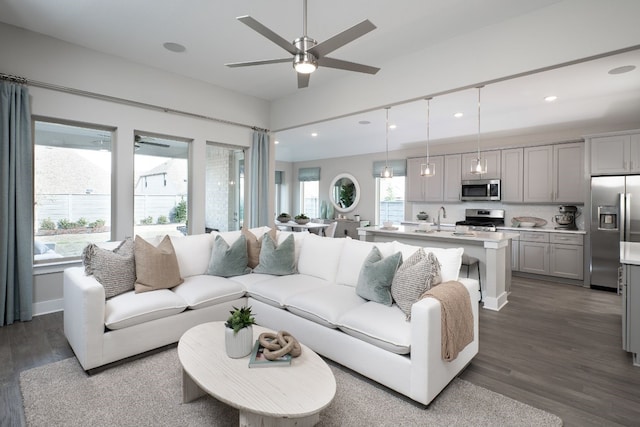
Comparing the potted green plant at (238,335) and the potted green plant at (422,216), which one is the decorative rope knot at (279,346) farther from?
the potted green plant at (422,216)

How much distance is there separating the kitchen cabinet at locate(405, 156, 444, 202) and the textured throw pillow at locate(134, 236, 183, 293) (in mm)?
5538

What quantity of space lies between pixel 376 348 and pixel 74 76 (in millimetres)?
4329

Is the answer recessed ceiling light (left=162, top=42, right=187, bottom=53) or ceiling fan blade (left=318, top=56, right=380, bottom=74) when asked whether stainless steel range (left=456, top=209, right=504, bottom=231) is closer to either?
ceiling fan blade (left=318, top=56, right=380, bottom=74)

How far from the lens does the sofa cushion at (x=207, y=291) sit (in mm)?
2941

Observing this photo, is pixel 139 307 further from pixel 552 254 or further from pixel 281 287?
pixel 552 254

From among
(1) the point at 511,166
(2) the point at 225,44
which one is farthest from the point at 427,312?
(1) the point at 511,166

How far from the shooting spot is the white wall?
3.50 meters

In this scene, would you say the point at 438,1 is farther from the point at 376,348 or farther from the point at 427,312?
the point at 376,348

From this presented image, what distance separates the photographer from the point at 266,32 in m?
2.04

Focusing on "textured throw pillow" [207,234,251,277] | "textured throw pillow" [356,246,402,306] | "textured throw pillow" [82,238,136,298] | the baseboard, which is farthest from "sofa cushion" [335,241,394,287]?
the baseboard

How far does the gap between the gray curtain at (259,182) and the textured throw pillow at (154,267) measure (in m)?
2.38

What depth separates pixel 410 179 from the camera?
24.2ft

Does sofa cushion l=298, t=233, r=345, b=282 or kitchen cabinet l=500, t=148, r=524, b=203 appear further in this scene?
kitchen cabinet l=500, t=148, r=524, b=203

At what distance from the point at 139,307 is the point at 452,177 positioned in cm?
611
